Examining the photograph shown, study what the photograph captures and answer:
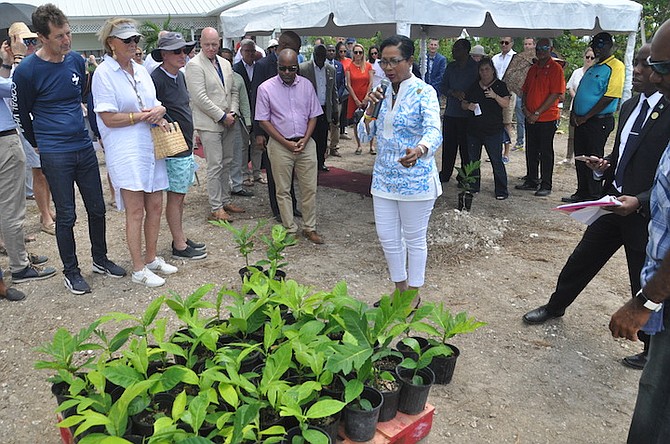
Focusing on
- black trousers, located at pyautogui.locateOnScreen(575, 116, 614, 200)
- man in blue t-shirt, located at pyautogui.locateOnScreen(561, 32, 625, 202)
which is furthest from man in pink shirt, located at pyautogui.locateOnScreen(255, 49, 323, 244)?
black trousers, located at pyautogui.locateOnScreen(575, 116, 614, 200)

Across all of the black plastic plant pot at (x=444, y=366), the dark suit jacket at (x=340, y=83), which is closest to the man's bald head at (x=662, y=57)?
the black plastic plant pot at (x=444, y=366)

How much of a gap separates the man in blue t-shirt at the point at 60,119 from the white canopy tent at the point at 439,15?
260cm

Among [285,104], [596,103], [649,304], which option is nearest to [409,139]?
[649,304]

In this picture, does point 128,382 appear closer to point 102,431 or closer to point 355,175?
point 102,431

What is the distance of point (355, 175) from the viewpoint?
8250 mm

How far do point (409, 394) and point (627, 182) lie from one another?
1.82 meters

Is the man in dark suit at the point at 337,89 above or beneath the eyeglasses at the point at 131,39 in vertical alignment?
beneath

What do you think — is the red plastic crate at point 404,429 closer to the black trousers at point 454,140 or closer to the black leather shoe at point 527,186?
the black trousers at point 454,140

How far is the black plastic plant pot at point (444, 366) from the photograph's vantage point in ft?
10.1

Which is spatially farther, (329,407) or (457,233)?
(457,233)

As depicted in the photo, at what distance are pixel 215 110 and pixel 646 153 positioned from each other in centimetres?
403

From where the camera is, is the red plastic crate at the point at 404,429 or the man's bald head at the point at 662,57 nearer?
the man's bald head at the point at 662,57

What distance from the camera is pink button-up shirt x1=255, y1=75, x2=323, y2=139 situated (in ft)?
16.6

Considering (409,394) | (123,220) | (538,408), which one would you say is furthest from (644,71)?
(123,220)
